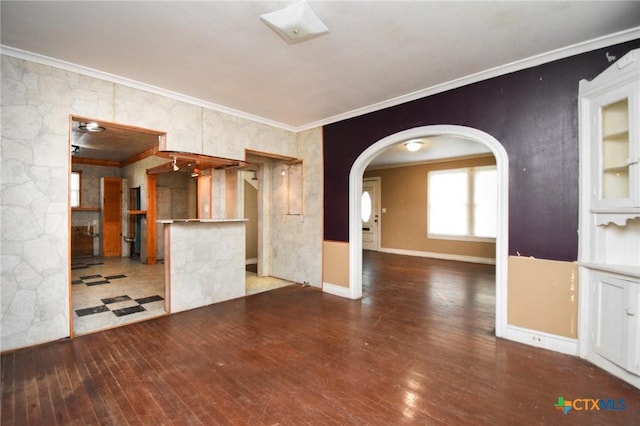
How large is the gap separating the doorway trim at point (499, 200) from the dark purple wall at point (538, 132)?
0.20 ft

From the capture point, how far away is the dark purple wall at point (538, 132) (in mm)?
2666

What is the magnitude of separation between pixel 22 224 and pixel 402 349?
387 centimetres

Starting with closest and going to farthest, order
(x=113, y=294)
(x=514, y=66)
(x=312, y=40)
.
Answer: (x=312, y=40)
(x=514, y=66)
(x=113, y=294)

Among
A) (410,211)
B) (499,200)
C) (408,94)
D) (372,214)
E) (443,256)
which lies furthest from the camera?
(372,214)

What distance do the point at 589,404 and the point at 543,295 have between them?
1039 mm

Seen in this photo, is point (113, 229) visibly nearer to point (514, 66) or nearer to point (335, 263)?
point (335, 263)

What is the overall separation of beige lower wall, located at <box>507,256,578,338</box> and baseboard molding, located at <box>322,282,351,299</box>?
215cm

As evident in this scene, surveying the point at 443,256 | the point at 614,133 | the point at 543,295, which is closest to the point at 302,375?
the point at 543,295

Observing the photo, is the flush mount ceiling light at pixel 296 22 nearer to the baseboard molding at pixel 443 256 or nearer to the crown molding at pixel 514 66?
the crown molding at pixel 514 66

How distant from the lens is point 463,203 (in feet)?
25.4

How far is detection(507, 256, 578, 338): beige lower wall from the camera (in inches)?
106

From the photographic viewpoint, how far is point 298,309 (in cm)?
391

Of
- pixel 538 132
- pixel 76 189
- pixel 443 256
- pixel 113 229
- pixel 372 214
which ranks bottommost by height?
pixel 443 256

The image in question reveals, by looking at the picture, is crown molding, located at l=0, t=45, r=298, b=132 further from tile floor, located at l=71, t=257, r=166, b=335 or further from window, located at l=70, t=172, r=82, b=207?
window, located at l=70, t=172, r=82, b=207
